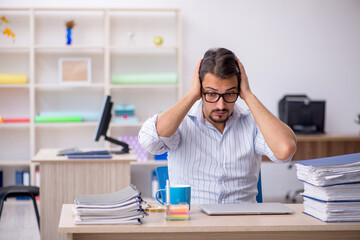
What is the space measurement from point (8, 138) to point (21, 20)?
1294 mm

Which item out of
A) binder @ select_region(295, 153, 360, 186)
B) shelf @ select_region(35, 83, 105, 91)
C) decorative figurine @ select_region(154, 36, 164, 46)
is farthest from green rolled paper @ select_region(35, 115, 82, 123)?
binder @ select_region(295, 153, 360, 186)

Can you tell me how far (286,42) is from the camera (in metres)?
5.86

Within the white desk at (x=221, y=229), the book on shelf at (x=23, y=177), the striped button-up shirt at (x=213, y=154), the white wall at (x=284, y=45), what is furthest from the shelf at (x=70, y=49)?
the white desk at (x=221, y=229)

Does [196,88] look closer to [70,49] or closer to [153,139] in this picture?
[153,139]

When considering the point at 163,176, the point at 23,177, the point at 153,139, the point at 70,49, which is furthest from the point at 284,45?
the point at 153,139

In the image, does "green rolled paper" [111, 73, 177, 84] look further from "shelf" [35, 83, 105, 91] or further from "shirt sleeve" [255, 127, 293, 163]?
"shirt sleeve" [255, 127, 293, 163]

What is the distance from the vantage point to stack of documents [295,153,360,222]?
70.9 inches

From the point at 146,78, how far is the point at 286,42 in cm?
167

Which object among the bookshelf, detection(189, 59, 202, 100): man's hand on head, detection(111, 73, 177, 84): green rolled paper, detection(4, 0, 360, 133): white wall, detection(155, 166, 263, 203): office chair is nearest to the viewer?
detection(189, 59, 202, 100): man's hand on head

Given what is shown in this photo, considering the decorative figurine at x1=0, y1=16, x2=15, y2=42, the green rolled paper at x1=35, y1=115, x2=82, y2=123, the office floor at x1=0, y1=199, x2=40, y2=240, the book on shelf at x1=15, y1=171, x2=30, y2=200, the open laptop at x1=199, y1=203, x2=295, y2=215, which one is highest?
the decorative figurine at x1=0, y1=16, x2=15, y2=42

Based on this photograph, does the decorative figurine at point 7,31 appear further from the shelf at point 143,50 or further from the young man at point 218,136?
the young man at point 218,136

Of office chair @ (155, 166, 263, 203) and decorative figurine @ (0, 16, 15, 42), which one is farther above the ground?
decorative figurine @ (0, 16, 15, 42)

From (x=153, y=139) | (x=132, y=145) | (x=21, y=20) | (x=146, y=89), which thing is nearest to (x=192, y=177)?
(x=153, y=139)

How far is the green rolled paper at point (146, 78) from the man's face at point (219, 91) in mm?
3219
